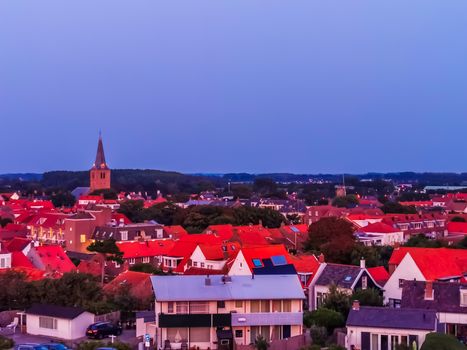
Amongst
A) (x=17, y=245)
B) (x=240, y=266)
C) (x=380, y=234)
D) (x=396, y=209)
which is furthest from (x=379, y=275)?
(x=396, y=209)

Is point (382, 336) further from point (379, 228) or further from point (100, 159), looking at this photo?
point (100, 159)

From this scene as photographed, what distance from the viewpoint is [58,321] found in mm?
31594

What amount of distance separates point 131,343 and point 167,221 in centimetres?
6632

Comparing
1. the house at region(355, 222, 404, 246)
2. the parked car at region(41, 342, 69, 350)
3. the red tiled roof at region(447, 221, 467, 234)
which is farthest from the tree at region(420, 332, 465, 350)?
the red tiled roof at region(447, 221, 467, 234)

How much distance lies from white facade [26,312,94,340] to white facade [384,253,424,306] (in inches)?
601

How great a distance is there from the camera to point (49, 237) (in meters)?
84.1

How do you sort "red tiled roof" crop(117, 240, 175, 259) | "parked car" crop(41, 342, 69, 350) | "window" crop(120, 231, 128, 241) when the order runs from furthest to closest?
"window" crop(120, 231, 128, 241)
"red tiled roof" crop(117, 240, 175, 259)
"parked car" crop(41, 342, 69, 350)

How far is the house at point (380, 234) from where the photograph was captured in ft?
244

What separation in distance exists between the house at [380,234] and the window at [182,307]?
4566cm

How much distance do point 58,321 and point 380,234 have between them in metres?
49.7

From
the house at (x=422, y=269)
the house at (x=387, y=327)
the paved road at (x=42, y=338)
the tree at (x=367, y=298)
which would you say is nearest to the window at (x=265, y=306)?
the house at (x=387, y=327)

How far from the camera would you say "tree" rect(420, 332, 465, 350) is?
80.3 ft

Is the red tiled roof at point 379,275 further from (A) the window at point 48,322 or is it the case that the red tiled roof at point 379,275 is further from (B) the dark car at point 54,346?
(B) the dark car at point 54,346

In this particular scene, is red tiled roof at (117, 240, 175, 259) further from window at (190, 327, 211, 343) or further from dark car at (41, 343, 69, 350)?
dark car at (41, 343, 69, 350)
